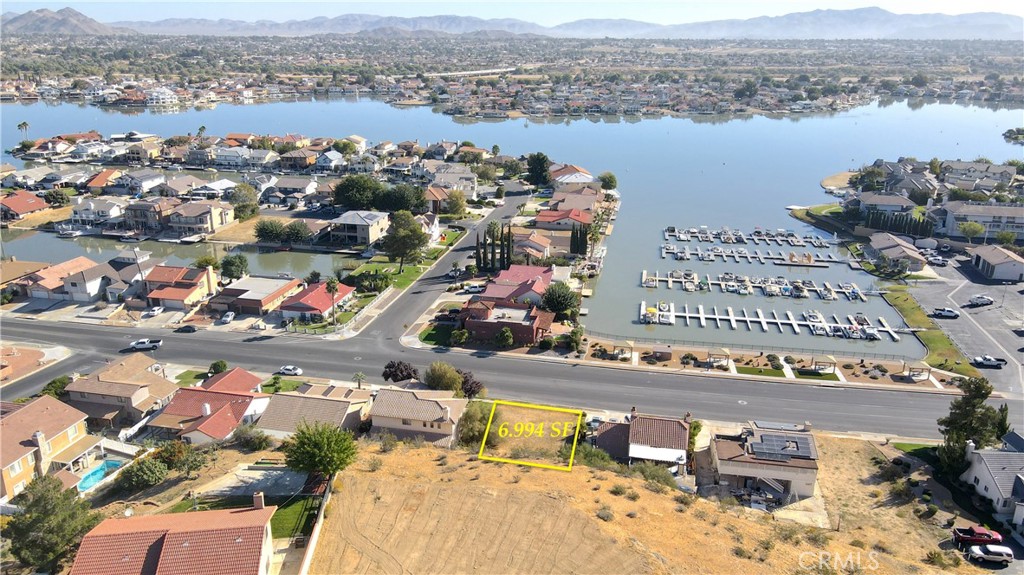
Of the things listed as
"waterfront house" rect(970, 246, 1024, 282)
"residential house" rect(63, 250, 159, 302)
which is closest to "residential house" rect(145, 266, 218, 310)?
"residential house" rect(63, 250, 159, 302)

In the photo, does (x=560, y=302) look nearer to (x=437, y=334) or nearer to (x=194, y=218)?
(x=437, y=334)

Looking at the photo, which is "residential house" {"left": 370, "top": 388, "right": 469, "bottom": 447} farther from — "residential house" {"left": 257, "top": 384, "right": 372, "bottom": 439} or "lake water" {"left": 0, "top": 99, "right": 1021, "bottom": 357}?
"lake water" {"left": 0, "top": 99, "right": 1021, "bottom": 357}

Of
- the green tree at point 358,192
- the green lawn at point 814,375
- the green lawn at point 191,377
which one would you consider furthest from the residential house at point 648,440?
the green tree at point 358,192

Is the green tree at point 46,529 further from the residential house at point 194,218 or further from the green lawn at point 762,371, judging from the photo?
the residential house at point 194,218

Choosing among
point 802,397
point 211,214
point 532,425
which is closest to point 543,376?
point 532,425

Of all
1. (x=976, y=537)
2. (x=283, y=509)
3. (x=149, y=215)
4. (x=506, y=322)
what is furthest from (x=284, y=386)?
(x=149, y=215)

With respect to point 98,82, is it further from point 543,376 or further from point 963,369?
point 963,369
